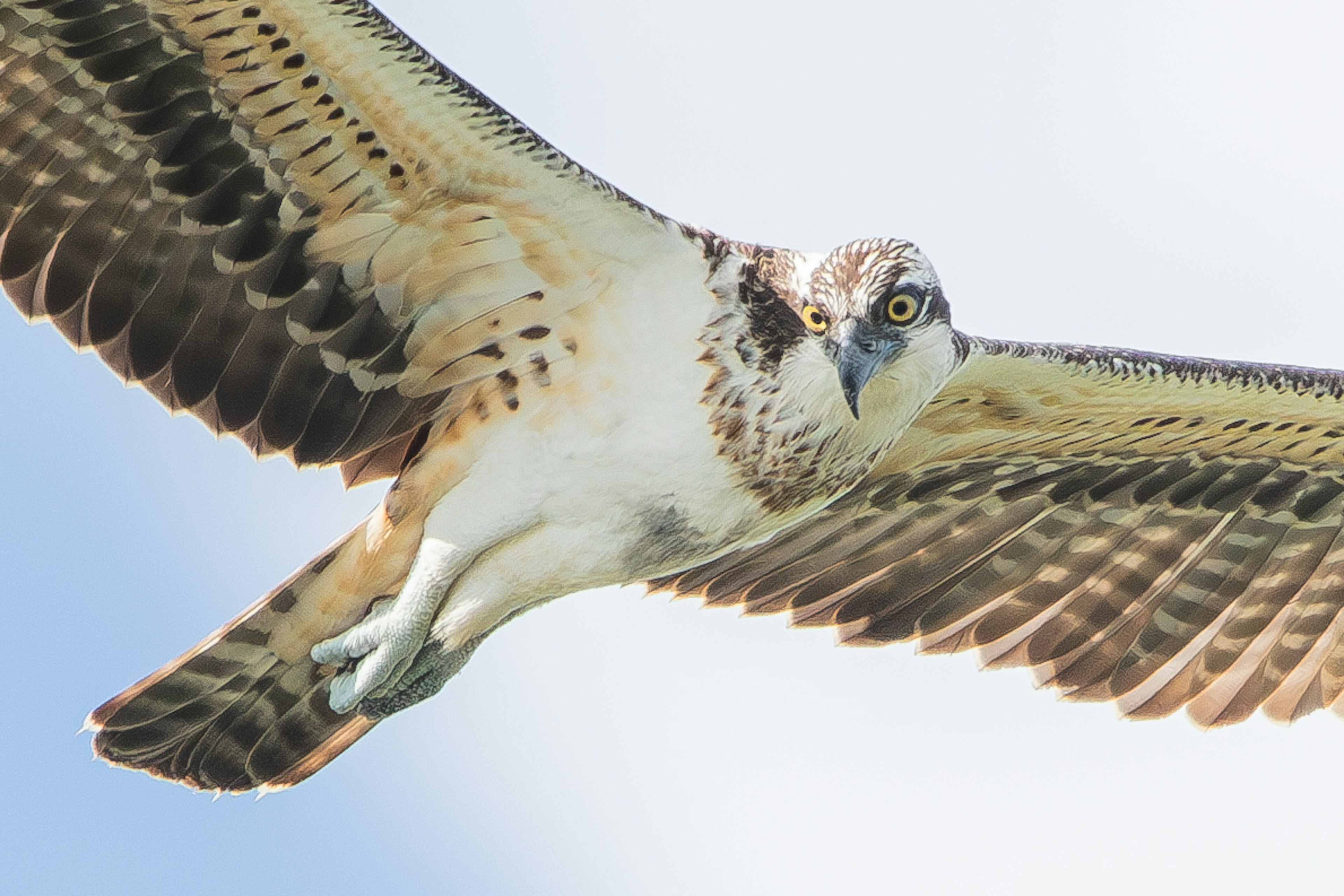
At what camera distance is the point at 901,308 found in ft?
23.0

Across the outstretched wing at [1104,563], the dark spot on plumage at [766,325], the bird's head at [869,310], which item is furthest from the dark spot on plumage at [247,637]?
the bird's head at [869,310]

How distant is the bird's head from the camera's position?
6918 millimetres

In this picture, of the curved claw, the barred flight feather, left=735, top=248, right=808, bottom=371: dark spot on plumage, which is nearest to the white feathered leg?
the curved claw

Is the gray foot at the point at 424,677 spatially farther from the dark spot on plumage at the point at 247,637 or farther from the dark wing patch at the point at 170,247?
the dark wing patch at the point at 170,247

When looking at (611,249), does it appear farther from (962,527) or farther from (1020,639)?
(1020,639)

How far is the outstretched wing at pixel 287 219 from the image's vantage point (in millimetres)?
6832

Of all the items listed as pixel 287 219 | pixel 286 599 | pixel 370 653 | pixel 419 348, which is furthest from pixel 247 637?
pixel 287 219

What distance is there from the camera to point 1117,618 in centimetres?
973

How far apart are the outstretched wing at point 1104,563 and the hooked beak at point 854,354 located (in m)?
1.86

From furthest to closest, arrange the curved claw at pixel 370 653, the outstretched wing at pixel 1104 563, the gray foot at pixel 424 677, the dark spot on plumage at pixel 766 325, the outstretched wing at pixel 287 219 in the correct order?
1. the outstretched wing at pixel 1104 563
2. the gray foot at pixel 424 677
3. the curved claw at pixel 370 653
4. the dark spot on plumage at pixel 766 325
5. the outstretched wing at pixel 287 219

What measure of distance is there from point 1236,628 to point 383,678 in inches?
190

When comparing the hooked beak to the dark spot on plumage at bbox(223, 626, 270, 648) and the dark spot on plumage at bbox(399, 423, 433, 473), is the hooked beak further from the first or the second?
the dark spot on plumage at bbox(223, 626, 270, 648)

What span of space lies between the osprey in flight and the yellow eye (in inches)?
0.5

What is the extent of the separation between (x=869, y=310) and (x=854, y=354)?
0.18m
